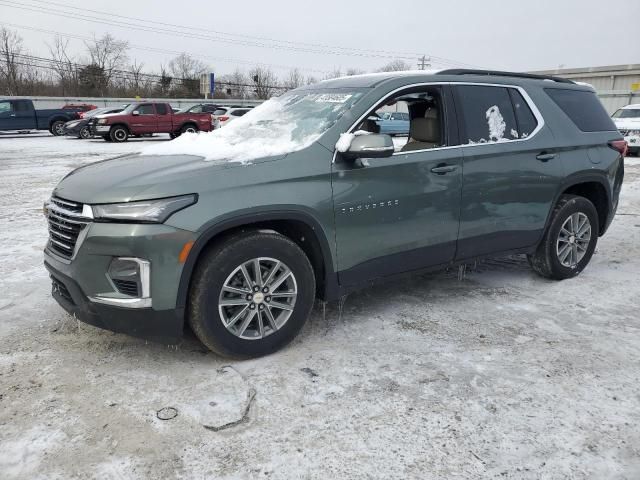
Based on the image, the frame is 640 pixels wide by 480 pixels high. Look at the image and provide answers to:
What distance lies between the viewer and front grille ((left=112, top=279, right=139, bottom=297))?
290 cm

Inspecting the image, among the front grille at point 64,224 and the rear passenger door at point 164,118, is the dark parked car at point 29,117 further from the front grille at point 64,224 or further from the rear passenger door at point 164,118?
the front grille at point 64,224

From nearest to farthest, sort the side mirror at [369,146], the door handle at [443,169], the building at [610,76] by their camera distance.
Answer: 1. the side mirror at [369,146]
2. the door handle at [443,169]
3. the building at [610,76]

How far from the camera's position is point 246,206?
3.03 meters

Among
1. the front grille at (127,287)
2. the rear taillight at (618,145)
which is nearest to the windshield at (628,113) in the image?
the rear taillight at (618,145)

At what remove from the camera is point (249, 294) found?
3170mm

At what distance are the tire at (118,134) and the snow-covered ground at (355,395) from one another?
18.2m

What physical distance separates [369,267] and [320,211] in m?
0.60

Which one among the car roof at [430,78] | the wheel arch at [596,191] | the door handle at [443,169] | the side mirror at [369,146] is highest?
the car roof at [430,78]

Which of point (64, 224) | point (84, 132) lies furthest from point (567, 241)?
point (84, 132)

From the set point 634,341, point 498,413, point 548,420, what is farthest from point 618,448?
point 634,341

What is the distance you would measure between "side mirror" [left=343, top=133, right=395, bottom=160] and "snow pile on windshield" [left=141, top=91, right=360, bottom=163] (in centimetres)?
28

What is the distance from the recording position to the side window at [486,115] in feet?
13.3

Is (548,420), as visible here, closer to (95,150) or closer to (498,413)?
(498,413)

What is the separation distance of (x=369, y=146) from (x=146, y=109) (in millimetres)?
20562
